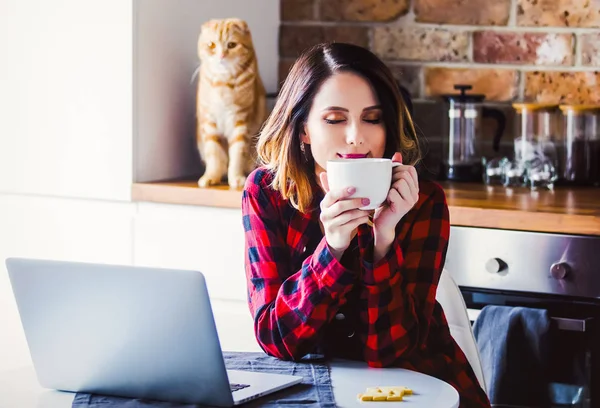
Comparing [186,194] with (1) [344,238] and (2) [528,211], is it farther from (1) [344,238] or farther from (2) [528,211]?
(1) [344,238]

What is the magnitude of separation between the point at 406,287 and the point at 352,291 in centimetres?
9

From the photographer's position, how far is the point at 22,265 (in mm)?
1217

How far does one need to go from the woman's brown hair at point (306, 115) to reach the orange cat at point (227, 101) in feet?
2.40

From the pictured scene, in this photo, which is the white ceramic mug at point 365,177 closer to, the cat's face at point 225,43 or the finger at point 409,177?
the finger at point 409,177

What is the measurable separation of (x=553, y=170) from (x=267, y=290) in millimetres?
1162

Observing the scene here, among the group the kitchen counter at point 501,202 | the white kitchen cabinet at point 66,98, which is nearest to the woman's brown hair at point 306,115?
the kitchen counter at point 501,202

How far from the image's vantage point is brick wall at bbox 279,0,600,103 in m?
2.50

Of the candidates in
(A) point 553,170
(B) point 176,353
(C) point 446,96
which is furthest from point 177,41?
(B) point 176,353

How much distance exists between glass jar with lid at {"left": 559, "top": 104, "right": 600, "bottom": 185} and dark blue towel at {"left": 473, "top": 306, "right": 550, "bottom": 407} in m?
0.57

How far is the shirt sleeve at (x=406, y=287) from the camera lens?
1.42 meters

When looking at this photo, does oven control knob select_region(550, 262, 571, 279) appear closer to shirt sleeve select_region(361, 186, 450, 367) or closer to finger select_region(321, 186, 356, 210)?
shirt sleeve select_region(361, 186, 450, 367)

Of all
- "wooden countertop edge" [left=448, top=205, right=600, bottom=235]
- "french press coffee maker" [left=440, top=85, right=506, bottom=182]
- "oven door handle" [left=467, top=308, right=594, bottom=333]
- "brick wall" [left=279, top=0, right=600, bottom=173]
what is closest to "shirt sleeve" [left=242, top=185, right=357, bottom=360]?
"wooden countertop edge" [left=448, top=205, right=600, bottom=235]

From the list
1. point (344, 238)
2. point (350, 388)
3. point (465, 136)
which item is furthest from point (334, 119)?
point (465, 136)

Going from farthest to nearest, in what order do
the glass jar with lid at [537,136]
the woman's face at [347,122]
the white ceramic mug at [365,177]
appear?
the glass jar with lid at [537,136]
the woman's face at [347,122]
the white ceramic mug at [365,177]
